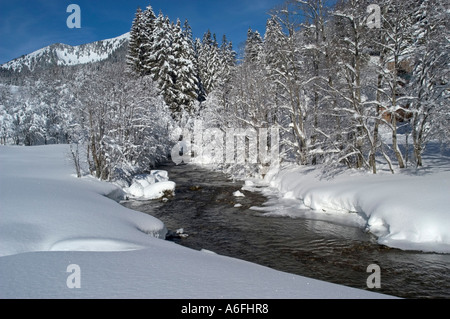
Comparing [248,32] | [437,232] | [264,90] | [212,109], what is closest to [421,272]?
[437,232]

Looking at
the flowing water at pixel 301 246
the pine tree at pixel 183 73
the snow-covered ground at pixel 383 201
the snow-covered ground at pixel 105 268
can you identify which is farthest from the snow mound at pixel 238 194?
the pine tree at pixel 183 73

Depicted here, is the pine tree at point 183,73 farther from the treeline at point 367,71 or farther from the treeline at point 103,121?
the treeline at point 367,71

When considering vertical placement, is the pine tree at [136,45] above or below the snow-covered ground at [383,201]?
above

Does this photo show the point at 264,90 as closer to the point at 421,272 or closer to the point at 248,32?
the point at 421,272

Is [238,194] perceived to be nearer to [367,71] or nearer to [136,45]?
[367,71]

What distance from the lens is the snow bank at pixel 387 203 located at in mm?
8875

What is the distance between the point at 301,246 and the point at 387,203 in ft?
11.5

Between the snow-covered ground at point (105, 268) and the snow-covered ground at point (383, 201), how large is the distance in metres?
5.72

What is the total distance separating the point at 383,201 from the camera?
422 inches

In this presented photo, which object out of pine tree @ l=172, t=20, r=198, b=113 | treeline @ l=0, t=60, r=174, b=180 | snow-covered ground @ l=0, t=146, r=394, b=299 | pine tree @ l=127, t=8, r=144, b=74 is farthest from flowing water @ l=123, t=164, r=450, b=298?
pine tree @ l=127, t=8, r=144, b=74

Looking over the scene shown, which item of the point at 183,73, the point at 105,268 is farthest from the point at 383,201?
the point at 183,73

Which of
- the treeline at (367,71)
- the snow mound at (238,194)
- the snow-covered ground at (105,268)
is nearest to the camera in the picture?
the snow-covered ground at (105,268)

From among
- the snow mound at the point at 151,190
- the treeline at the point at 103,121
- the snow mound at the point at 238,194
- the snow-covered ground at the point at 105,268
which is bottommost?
the snow mound at the point at 238,194

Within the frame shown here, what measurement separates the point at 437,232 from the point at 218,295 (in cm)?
791
